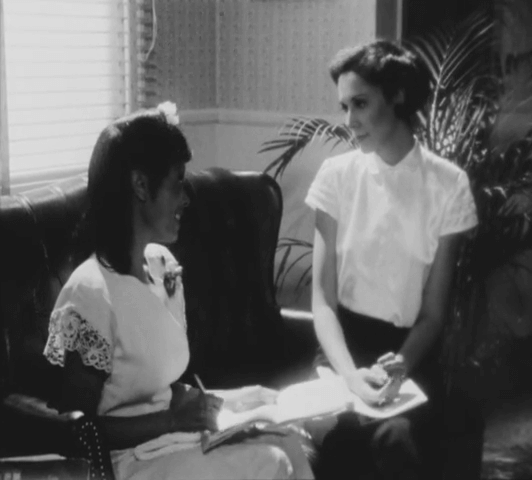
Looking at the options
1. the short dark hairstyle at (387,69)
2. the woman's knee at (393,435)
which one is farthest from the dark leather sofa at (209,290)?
the short dark hairstyle at (387,69)

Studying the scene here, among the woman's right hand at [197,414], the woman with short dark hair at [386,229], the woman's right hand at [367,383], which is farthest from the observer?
the woman with short dark hair at [386,229]

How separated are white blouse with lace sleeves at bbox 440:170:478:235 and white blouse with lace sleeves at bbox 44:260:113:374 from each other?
36.3 inches

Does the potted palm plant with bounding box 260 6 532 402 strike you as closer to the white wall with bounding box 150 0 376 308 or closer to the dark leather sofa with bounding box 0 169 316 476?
the white wall with bounding box 150 0 376 308

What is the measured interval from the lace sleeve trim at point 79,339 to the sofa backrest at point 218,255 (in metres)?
0.32

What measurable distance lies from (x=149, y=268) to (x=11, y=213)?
0.31 m

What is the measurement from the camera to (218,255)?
2611 millimetres

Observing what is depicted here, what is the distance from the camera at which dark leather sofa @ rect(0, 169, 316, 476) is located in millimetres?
2068

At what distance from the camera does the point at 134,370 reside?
187 centimetres

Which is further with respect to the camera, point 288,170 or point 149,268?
point 288,170

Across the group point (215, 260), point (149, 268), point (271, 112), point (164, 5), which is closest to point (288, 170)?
point (271, 112)

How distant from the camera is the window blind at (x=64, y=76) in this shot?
3.07 meters

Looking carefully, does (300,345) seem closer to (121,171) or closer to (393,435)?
(393,435)

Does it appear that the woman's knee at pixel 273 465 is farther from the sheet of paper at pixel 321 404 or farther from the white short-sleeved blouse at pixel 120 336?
the white short-sleeved blouse at pixel 120 336

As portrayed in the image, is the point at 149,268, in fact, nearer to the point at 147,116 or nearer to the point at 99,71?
the point at 147,116
